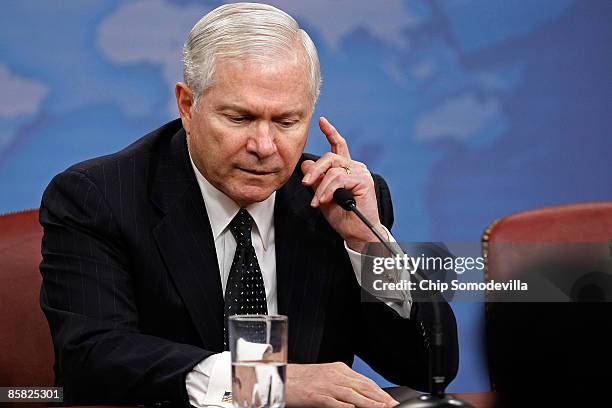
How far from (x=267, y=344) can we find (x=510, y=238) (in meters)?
0.93

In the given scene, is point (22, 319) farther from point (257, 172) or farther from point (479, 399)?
point (479, 399)

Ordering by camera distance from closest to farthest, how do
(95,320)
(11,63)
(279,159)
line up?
(95,320)
(279,159)
(11,63)

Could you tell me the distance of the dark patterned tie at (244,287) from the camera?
70.7 inches

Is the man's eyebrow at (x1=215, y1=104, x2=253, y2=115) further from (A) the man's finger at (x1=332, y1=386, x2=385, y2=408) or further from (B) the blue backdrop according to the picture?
(B) the blue backdrop

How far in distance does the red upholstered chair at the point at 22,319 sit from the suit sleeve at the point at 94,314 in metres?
0.15

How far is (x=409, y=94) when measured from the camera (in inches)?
104

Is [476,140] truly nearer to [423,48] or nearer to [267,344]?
[423,48]

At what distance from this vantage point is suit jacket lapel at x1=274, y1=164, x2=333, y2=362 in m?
1.83

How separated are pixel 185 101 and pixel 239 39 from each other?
20cm

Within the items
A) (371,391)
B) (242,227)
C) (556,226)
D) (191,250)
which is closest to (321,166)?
(242,227)

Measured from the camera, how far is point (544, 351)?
2.42 feet

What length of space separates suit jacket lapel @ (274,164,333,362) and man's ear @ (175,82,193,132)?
0.82ft

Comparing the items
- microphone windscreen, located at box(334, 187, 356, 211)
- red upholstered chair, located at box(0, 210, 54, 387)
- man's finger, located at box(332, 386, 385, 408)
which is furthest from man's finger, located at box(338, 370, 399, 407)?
red upholstered chair, located at box(0, 210, 54, 387)

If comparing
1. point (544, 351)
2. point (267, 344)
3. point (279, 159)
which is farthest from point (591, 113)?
point (544, 351)
